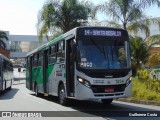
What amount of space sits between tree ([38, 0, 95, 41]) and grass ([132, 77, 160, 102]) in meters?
15.4

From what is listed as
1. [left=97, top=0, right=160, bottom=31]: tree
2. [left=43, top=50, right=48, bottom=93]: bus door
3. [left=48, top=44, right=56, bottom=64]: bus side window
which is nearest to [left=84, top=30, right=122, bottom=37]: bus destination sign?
[left=48, top=44, right=56, bottom=64]: bus side window

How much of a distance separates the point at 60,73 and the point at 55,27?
65.3 ft

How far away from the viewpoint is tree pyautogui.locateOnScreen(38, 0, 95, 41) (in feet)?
116

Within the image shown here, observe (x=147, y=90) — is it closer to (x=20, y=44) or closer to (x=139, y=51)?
(x=139, y=51)

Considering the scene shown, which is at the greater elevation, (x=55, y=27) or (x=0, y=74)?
(x=55, y=27)

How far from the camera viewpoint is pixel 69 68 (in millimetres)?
14922

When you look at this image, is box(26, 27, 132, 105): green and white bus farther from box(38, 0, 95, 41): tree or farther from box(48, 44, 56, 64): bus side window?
box(38, 0, 95, 41): tree

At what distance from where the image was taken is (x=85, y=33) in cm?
1423

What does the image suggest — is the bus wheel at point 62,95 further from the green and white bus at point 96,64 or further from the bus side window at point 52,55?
the bus side window at point 52,55

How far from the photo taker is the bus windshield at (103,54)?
45.3ft


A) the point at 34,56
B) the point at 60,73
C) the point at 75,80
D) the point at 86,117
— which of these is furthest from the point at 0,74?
the point at 86,117

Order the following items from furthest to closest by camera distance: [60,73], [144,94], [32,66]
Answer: [32,66] → [144,94] → [60,73]

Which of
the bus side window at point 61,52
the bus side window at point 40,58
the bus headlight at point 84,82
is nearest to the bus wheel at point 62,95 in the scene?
the bus side window at point 61,52

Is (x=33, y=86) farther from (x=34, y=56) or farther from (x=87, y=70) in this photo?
(x=87, y=70)
